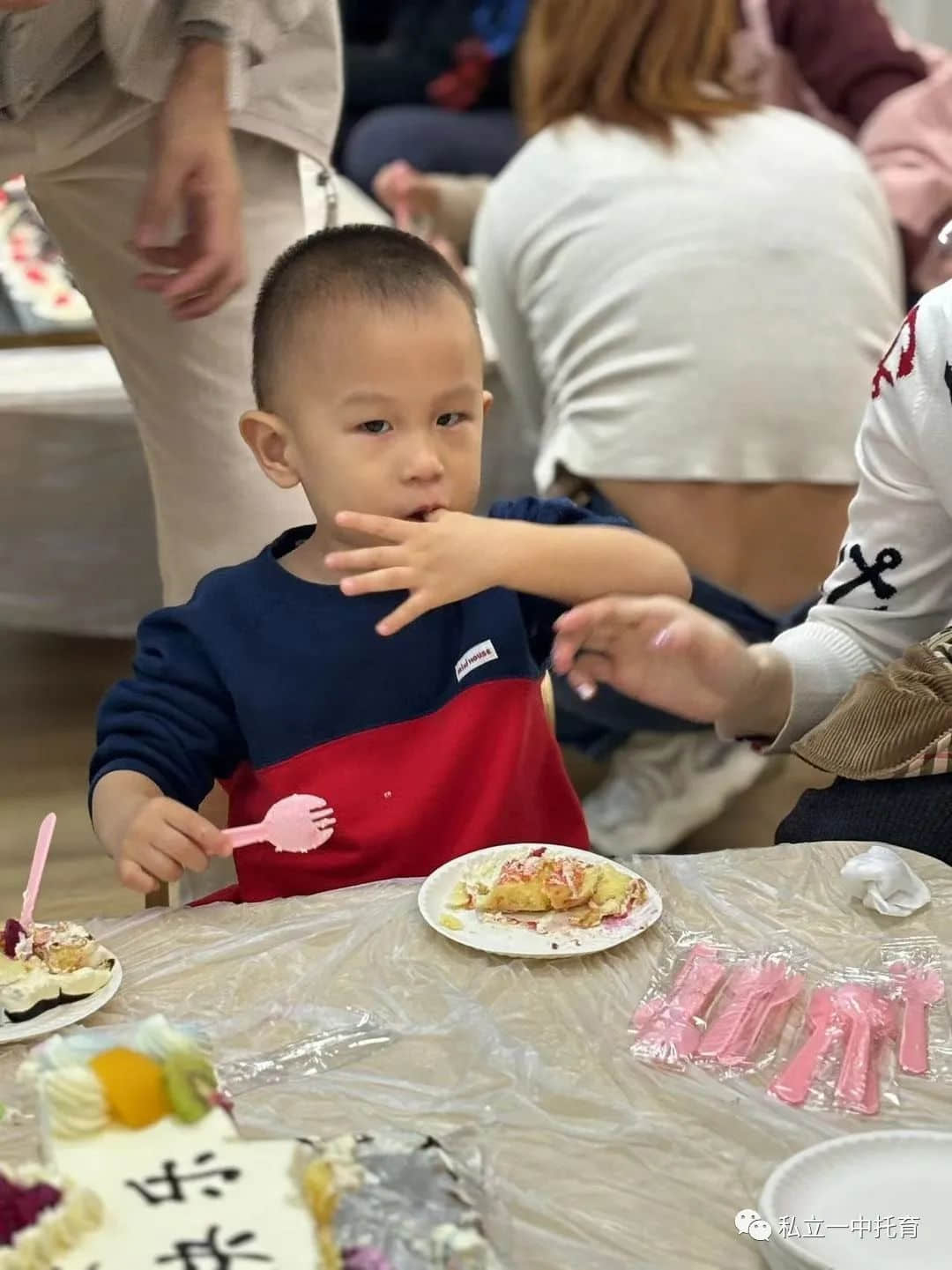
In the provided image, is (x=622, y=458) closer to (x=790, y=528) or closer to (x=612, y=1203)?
(x=790, y=528)

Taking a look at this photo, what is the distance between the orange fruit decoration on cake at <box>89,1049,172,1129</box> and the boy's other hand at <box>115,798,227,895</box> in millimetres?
348

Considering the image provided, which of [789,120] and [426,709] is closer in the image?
[426,709]

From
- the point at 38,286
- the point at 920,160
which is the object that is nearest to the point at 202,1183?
the point at 920,160

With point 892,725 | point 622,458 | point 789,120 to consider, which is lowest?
point 622,458

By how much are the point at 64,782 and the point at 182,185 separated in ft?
4.50

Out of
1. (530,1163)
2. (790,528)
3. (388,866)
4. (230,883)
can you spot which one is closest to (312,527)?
(388,866)

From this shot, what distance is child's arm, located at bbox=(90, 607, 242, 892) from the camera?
1128 millimetres

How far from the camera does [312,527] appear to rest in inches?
51.0

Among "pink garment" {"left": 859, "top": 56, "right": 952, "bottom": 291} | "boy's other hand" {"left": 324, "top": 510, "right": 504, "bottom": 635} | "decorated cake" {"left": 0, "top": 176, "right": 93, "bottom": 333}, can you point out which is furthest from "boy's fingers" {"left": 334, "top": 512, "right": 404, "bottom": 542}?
"decorated cake" {"left": 0, "top": 176, "right": 93, "bottom": 333}

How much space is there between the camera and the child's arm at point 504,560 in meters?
1.05

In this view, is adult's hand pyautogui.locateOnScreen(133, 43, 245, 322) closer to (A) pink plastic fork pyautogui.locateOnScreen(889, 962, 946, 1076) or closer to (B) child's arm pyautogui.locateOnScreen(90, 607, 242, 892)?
(B) child's arm pyautogui.locateOnScreen(90, 607, 242, 892)

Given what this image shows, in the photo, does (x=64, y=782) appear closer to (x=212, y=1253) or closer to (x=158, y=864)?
(x=158, y=864)

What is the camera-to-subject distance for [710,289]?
2.00 meters

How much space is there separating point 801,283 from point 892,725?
94 cm
